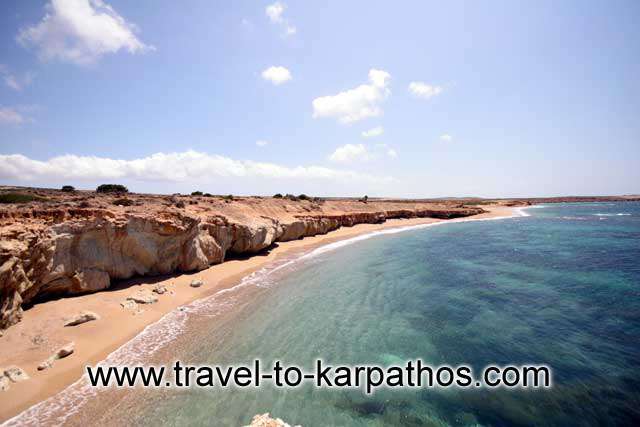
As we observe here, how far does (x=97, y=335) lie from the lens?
13820 millimetres

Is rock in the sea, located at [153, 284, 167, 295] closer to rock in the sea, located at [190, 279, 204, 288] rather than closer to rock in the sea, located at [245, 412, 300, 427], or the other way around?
rock in the sea, located at [190, 279, 204, 288]

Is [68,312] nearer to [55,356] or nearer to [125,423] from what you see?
[55,356]

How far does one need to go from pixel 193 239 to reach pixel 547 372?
77.0ft

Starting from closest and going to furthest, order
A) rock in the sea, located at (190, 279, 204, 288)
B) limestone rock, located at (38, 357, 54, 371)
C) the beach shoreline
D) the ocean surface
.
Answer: the ocean surface → the beach shoreline → limestone rock, located at (38, 357, 54, 371) → rock in the sea, located at (190, 279, 204, 288)

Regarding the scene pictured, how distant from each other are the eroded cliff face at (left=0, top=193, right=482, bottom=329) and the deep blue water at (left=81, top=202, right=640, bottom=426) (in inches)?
269

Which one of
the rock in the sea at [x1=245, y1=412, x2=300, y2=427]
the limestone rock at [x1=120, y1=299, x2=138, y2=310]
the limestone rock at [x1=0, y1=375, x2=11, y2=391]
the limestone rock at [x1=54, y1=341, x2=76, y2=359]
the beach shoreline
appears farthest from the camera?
the limestone rock at [x1=120, y1=299, x2=138, y2=310]

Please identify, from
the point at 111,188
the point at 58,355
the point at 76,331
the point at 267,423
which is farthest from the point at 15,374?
the point at 111,188

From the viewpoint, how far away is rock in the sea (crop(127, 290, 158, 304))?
685 inches

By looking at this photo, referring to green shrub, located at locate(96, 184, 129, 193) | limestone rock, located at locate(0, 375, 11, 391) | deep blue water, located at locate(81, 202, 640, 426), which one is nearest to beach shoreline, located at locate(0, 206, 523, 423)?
limestone rock, located at locate(0, 375, 11, 391)

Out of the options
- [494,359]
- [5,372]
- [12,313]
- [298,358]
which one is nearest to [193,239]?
[12,313]

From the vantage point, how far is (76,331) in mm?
13758

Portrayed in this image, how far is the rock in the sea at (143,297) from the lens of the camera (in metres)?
17.4

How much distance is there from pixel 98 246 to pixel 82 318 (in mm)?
5667

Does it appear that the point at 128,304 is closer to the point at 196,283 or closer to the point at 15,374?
the point at 196,283
